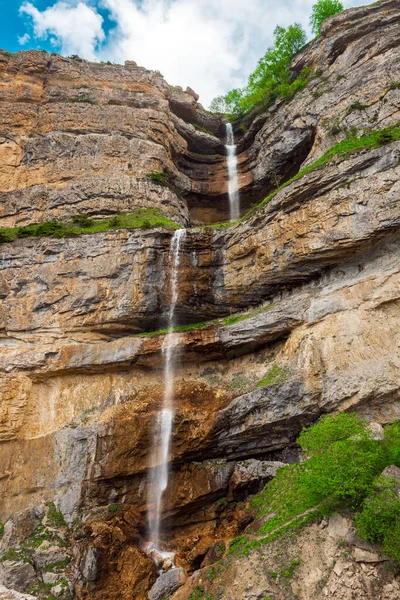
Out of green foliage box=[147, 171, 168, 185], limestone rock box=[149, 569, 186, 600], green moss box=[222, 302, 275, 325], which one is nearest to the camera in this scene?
limestone rock box=[149, 569, 186, 600]

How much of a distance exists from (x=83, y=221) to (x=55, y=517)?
700 inches

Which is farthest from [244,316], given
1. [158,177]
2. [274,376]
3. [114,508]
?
[158,177]

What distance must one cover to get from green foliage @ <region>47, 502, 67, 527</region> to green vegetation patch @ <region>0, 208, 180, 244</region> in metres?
15.0

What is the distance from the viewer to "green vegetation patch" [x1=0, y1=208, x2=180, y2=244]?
24125 millimetres

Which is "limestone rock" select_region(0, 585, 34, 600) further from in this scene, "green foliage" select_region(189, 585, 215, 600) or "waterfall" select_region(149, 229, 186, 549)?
"green foliage" select_region(189, 585, 215, 600)

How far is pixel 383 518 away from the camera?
992 centimetres

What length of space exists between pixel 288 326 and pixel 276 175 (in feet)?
53.8

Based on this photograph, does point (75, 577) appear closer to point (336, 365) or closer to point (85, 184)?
point (336, 365)

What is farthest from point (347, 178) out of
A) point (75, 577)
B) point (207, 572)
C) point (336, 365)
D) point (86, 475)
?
point (75, 577)

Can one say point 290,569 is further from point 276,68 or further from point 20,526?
point 276,68

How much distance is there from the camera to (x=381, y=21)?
2766cm

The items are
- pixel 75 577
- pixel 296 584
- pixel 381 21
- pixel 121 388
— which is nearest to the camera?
pixel 296 584

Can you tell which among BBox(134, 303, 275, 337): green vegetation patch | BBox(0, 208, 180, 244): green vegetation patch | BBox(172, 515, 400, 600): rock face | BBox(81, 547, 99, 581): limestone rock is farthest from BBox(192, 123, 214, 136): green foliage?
BBox(172, 515, 400, 600): rock face

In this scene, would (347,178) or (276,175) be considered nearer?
(347,178)
